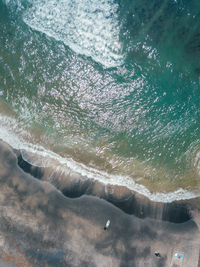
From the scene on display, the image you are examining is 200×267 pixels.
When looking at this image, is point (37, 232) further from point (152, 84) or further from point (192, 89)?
point (192, 89)

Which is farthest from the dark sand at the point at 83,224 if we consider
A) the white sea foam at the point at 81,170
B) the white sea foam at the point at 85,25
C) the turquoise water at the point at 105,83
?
the white sea foam at the point at 85,25

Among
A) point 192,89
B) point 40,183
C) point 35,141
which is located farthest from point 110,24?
point 40,183

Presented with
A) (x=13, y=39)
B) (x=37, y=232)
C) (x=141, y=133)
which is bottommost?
(x=37, y=232)

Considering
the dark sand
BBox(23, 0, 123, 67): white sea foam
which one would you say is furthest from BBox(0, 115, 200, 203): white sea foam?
BBox(23, 0, 123, 67): white sea foam

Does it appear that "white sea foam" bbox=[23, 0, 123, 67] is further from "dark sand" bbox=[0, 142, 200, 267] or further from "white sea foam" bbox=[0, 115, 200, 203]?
"dark sand" bbox=[0, 142, 200, 267]

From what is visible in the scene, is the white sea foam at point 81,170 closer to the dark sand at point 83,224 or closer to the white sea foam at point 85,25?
the dark sand at point 83,224

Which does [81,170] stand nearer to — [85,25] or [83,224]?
[83,224]

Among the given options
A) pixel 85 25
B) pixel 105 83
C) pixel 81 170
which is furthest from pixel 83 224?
pixel 85 25
